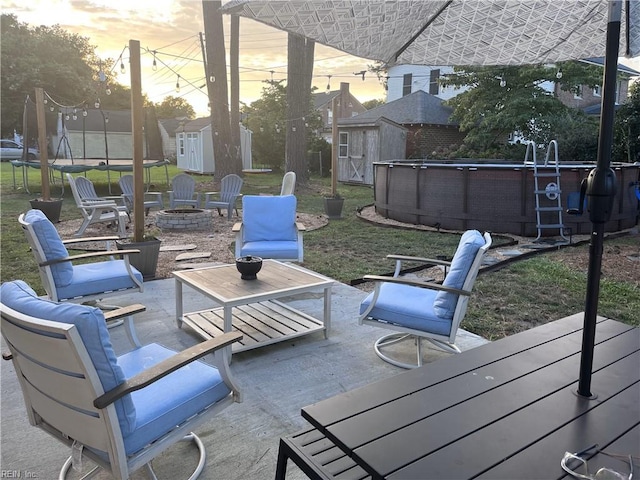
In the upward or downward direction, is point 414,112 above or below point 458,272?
above

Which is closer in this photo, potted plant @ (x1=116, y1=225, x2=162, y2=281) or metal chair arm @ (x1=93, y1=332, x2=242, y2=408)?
metal chair arm @ (x1=93, y1=332, x2=242, y2=408)

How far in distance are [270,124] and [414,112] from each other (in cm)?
766

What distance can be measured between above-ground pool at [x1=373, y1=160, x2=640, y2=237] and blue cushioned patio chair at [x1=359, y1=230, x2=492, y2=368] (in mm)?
5404

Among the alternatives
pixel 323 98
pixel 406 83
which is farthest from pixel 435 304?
pixel 323 98

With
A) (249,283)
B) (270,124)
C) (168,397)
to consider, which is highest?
(270,124)

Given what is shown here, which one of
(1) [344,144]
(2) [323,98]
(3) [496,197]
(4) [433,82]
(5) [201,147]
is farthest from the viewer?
(2) [323,98]

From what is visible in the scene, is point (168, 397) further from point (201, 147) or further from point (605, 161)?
point (201, 147)

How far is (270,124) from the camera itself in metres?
22.5

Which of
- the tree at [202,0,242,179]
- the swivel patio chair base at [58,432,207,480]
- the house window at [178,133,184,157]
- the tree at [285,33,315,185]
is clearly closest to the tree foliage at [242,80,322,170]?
the house window at [178,133,184,157]

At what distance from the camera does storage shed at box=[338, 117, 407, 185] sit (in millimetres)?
17078

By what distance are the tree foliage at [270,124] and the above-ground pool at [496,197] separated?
14.1 meters

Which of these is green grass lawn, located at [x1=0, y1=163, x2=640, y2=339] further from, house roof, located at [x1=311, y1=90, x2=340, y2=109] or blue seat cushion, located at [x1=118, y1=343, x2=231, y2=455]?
house roof, located at [x1=311, y1=90, x2=340, y2=109]

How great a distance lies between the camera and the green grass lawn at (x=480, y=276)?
426 cm

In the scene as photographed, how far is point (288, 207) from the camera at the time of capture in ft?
17.9
